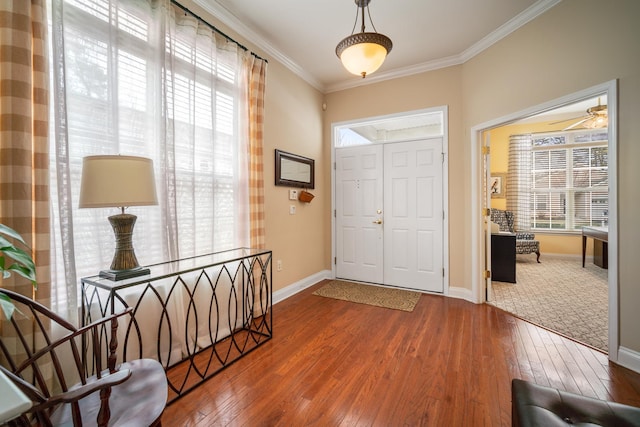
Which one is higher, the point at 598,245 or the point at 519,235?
the point at 519,235

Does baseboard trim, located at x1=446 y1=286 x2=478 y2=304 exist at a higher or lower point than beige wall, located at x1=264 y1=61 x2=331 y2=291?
lower

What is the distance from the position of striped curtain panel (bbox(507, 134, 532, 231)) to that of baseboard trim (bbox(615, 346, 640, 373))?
450cm

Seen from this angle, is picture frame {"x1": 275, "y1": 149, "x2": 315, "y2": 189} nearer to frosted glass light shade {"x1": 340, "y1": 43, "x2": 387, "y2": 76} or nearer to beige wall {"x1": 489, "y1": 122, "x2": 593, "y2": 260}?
frosted glass light shade {"x1": 340, "y1": 43, "x2": 387, "y2": 76}

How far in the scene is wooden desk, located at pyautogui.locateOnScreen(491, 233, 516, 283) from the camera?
4125mm

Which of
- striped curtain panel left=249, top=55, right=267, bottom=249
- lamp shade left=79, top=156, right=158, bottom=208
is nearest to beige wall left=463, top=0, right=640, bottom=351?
striped curtain panel left=249, top=55, right=267, bottom=249

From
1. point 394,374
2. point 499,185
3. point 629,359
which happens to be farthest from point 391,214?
point 499,185

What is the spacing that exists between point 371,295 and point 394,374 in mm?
1657

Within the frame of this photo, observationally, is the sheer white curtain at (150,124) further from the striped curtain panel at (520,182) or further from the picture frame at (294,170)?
the striped curtain panel at (520,182)

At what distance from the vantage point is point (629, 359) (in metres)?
2.00

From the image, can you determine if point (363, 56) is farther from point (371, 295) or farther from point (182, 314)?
point (371, 295)

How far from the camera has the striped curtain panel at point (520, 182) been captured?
5.99m

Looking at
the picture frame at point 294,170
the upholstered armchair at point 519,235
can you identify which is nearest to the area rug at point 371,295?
the picture frame at point 294,170

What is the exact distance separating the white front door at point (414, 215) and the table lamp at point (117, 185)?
305cm

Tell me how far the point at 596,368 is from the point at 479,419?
122 cm
